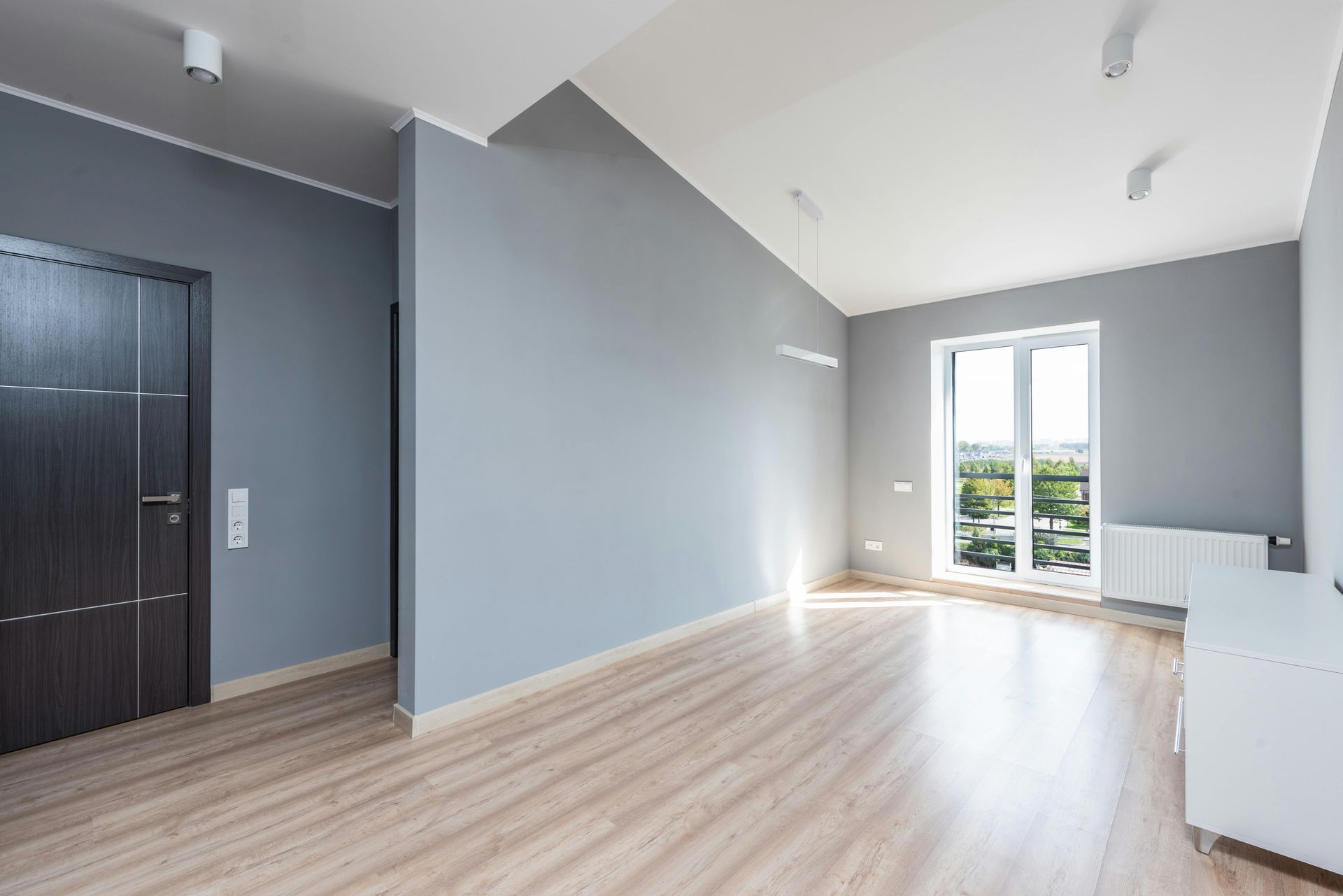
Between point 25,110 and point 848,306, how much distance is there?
6031 millimetres

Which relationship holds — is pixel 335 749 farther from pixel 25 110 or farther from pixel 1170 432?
pixel 1170 432

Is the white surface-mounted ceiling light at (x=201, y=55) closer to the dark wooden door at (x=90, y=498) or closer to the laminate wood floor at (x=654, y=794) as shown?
the dark wooden door at (x=90, y=498)

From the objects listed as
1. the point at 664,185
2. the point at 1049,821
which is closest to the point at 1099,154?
the point at 664,185

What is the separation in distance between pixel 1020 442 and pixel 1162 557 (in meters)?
1.45

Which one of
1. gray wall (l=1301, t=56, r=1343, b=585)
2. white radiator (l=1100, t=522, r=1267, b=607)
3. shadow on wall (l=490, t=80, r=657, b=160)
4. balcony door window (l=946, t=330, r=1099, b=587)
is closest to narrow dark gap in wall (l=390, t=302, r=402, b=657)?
shadow on wall (l=490, t=80, r=657, b=160)

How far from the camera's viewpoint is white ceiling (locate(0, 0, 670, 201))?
2240 millimetres

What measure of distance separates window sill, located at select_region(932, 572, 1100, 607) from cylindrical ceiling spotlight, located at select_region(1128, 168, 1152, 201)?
3220mm

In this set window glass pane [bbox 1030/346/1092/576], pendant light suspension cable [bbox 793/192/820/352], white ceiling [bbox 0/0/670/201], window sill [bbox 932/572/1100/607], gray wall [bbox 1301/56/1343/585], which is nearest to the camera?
white ceiling [bbox 0/0/670/201]

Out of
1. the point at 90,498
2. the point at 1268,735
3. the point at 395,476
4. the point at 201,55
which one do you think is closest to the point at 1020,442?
the point at 1268,735

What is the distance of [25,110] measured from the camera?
8.78 feet

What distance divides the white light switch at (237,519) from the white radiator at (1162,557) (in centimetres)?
605

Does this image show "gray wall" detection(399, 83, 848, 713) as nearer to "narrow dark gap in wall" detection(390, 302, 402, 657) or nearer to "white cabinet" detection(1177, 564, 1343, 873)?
"narrow dark gap in wall" detection(390, 302, 402, 657)

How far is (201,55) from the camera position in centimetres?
229

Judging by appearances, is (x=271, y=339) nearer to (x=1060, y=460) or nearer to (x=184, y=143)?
(x=184, y=143)
